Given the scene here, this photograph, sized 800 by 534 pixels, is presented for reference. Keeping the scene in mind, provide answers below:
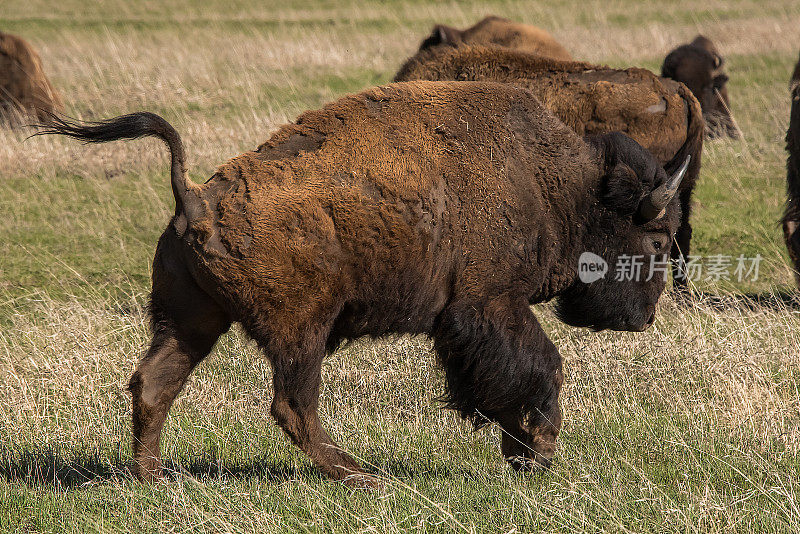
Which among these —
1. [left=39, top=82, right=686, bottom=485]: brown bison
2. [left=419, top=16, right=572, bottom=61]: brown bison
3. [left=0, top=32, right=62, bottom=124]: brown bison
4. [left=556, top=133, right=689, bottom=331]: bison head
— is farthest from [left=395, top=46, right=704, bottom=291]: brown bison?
[left=0, top=32, right=62, bottom=124]: brown bison

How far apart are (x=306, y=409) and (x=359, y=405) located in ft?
4.25

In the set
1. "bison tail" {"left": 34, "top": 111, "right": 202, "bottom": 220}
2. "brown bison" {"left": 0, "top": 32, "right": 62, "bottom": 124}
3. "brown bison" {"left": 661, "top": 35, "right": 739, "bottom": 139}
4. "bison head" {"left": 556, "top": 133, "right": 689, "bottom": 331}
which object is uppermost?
"bison tail" {"left": 34, "top": 111, "right": 202, "bottom": 220}

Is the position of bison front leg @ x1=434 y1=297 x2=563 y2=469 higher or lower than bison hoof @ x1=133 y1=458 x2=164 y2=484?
higher

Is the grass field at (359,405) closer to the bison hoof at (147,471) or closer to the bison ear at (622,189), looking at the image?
the bison hoof at (147,471)

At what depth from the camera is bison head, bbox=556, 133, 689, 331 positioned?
4680 mm

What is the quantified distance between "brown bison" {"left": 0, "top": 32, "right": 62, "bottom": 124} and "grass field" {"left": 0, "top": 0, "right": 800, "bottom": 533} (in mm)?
767

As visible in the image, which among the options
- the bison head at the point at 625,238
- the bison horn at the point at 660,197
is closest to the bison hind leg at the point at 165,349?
the bison head at the point at 625,238

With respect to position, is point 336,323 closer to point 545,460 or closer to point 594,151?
point 545,460

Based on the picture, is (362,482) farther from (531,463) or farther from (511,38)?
(511,38)

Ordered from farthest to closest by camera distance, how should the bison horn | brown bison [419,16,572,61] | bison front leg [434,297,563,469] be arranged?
1. brown bison [419,16,572,61]
2. the bison horn
3. bison front leg [434,297,563,469]

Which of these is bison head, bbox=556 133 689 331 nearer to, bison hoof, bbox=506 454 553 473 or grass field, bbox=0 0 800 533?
grass field, bbox=0 0 800 533

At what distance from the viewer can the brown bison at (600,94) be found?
700 cm

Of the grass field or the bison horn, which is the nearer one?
the grass field

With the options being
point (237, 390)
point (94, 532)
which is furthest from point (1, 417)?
point (94, 532)
